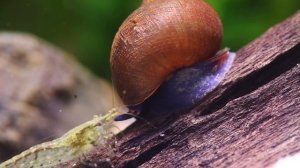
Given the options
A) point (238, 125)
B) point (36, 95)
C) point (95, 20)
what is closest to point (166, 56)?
point (238, 125)

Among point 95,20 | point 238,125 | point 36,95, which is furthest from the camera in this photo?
point 95,20

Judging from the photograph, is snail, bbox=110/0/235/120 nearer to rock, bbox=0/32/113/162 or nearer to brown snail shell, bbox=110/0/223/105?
brown snail shell, bbox=110/0/223/105

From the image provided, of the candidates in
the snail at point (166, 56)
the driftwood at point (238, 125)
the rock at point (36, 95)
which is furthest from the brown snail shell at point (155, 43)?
the rock at point (36, 95)

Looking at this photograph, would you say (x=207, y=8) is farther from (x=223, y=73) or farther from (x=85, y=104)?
(x=85, y=104)

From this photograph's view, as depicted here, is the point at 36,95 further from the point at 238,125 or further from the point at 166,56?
the point at 238,125

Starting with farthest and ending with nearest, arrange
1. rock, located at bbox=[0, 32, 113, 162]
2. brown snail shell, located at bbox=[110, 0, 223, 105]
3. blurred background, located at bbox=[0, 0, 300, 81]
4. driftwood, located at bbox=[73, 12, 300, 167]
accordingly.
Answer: blurred background, located at bbox=[0, 0, 300, 81], rock, located at bbox=[0, 32, 113, 162], brown snail shell, located at bbox=[110, 0, 223, 105], driftwood, located at bbox=[73, 12, 300, 167]

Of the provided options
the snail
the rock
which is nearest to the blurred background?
the rock

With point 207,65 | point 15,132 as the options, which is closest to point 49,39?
point 15,132
